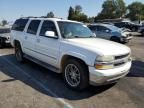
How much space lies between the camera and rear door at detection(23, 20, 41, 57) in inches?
Answer: 328

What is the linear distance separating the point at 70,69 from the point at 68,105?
133 centimetres

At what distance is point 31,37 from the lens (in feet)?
27.8

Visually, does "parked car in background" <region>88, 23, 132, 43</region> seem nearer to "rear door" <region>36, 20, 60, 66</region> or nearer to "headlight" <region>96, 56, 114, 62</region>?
"rear door" <region>36, 20, 60, 66</region>

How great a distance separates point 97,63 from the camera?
18.7 ft

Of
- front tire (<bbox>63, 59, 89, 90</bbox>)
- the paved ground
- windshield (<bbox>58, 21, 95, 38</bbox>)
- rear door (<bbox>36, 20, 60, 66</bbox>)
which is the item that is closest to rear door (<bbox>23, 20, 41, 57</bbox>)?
rear door (<bbox>36, 20, 60, 66</bbox>)

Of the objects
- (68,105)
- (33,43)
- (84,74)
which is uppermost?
(33,43)

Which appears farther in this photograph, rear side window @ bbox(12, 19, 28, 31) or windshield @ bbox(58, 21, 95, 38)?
rear side window @ bbox(12, 19, 28, 31)

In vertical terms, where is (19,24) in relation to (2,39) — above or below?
above

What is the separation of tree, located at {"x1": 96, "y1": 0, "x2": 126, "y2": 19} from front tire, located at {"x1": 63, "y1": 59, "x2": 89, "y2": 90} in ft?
392

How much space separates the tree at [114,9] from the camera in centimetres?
12544

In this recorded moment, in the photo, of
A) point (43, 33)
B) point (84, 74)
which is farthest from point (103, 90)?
point (43, 33)

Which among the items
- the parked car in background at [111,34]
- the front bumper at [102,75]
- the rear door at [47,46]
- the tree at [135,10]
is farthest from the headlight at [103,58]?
the tree at [135,10]

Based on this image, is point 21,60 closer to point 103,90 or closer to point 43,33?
point 43,33

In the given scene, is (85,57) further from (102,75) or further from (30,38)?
(30,38)
